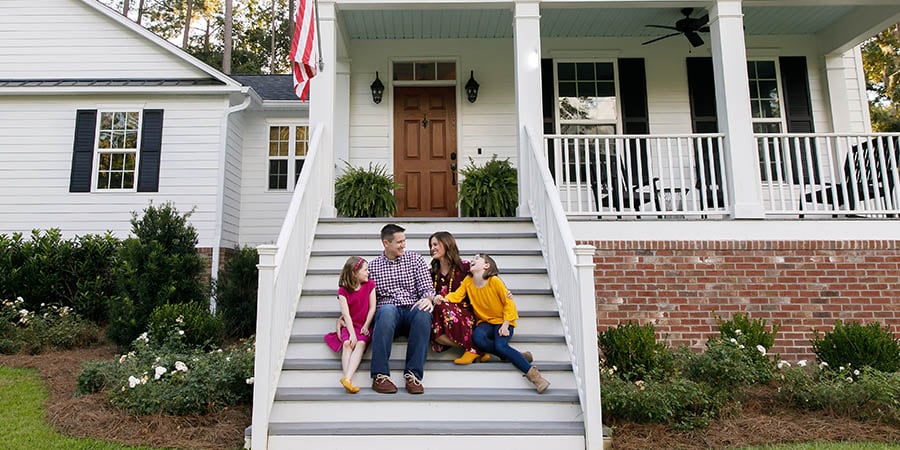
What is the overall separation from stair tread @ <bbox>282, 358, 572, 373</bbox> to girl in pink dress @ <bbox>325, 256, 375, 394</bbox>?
11 cm

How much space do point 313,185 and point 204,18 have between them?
19796 millimetres

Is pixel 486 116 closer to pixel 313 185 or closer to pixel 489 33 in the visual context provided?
pixel 489 33

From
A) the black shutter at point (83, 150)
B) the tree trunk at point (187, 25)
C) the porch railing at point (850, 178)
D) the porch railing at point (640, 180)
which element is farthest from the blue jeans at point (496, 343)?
the tree trunk at point (187, 25)

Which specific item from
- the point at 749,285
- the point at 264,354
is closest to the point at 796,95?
the point at 749,285

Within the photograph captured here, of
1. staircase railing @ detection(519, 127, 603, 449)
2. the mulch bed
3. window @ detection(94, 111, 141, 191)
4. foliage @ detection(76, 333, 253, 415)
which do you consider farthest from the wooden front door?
window @ detection(94, 111, 141, 191)

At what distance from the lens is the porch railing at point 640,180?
570cm

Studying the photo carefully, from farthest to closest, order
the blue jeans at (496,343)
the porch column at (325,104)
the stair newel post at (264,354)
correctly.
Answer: the porch column at (325,104), the blue jeans at (496,343), the stair newel post at (264,354)

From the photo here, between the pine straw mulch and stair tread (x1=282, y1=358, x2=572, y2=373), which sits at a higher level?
stair tread (x1=282, y1=358, x2=572, y2=373)

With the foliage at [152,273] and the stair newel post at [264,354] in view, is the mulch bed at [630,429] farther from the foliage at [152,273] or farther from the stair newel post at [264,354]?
the foliage at [152,273]

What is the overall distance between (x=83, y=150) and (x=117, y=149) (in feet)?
1.75

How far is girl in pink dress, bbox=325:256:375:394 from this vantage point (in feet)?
12.8

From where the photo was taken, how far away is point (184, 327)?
557cm

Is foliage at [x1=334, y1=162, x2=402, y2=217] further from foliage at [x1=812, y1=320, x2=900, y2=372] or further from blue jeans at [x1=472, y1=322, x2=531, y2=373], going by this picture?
foliage at [x1=812, y1=320, x2=900, y2=372]

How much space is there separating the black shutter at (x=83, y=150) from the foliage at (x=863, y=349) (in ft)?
32.6
